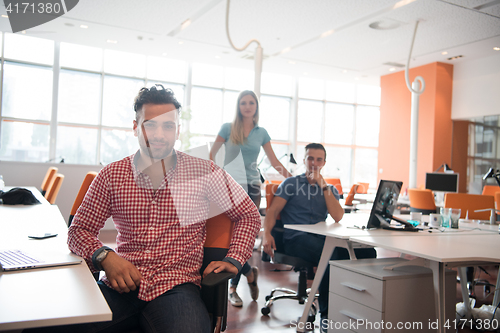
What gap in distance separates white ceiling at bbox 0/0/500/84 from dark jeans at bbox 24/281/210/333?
5.38 metres

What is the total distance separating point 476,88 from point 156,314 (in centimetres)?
913

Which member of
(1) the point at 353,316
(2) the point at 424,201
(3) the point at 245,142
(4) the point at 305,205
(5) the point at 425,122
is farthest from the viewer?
(5) the point at 425,122

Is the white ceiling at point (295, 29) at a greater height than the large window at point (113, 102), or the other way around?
the white ceiling at point (295, 29)

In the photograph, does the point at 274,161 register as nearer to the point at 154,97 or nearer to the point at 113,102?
the point at 154,97

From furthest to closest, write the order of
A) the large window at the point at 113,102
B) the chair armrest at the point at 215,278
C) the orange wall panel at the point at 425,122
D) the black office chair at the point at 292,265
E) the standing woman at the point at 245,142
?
1. the large window at the point at 113,102
2. the orange wall panel at the point at 425,122
3. the standing woman at the point at 245,142
4. the black office chair at the point at 292,265
5. the chair armrest at the point at 215,278

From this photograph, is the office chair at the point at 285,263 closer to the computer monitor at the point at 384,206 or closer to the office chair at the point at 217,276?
the computer monitor at the point at 384,206

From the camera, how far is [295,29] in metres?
7.03

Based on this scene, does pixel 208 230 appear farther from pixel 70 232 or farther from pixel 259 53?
pixel 259 53

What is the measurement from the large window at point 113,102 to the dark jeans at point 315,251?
429 cm

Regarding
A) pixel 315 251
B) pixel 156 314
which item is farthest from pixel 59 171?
pixel 156 314

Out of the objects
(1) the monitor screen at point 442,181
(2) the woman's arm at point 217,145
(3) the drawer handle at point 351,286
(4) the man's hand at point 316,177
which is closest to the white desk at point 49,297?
(3) the drawer handle at point 351,286

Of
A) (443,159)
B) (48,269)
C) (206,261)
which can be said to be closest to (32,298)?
(48,269)

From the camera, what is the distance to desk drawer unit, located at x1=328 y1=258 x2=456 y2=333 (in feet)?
6.30

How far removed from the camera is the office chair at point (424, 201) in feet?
18.7
